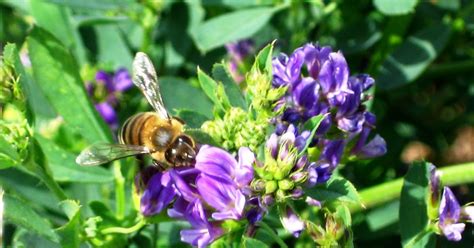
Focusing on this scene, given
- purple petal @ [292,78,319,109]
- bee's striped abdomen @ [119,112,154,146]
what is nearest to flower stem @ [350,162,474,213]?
purple petal @ [292,78,319,109]

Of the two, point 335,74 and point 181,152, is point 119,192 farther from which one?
point 335,74

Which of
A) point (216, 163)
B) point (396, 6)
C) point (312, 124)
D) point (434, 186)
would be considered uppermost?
point (216, 163)

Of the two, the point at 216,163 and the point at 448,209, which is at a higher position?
the point at 216,163

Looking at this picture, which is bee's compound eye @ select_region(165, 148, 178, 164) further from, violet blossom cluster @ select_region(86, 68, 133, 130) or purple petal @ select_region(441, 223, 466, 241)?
violet blossom cluster @ select_region(86, 68, 133, 130)

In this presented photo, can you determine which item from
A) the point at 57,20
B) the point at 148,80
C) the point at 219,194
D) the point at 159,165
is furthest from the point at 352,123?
the point at 57,20

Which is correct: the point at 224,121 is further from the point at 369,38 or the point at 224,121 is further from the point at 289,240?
the point at 369,38

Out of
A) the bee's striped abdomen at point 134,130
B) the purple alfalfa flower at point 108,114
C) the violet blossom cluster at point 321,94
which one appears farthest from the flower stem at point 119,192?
the violet blossom cluster at point 321,94

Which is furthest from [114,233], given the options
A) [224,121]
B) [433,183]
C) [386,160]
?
[386,160]

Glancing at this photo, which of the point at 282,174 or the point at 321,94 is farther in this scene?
the point at 321,94
